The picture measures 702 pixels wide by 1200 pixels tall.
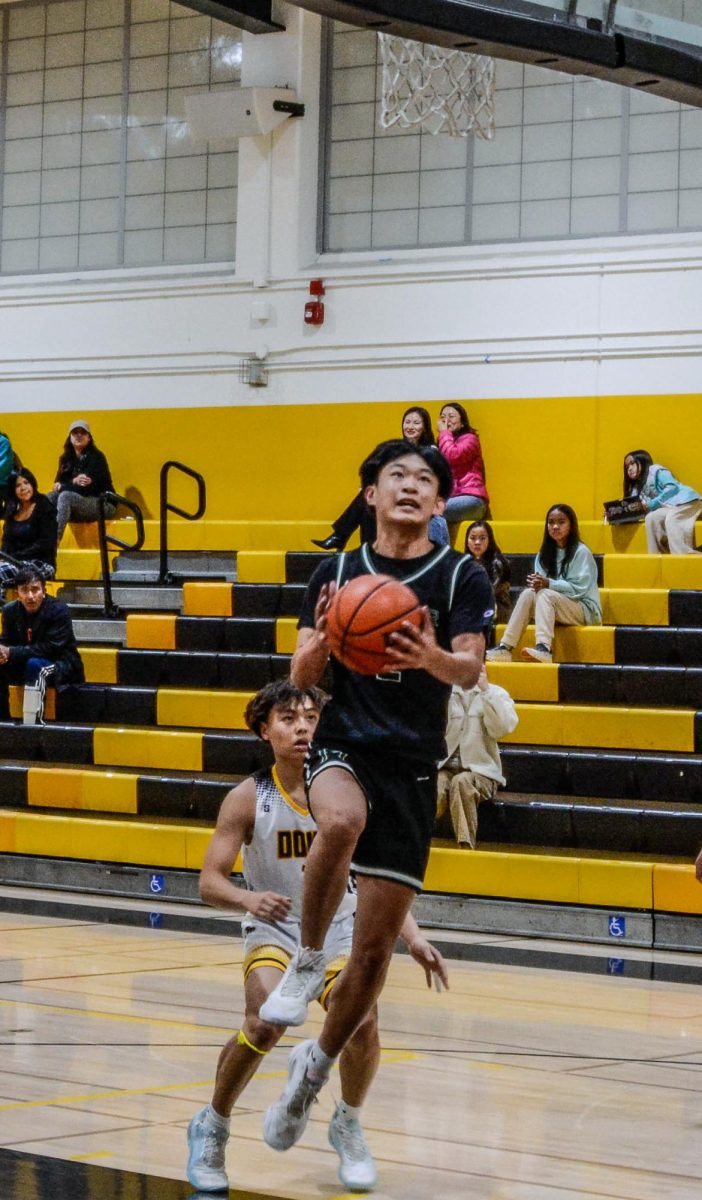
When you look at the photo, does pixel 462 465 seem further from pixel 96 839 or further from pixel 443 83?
pixel 96 839

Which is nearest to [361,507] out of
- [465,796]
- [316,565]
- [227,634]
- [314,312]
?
[316,565]

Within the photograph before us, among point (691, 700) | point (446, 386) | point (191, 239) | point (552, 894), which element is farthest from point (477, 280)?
point (552, 894)

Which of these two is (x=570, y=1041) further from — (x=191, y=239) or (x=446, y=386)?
(x=191, y=239)

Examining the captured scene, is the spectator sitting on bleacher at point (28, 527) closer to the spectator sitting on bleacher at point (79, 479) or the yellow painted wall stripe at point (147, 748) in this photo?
the spectator sitting on bleacher at point (79, 479)

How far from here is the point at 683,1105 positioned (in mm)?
4445

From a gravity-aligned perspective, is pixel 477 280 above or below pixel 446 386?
above

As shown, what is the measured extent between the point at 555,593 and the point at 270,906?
589 cm

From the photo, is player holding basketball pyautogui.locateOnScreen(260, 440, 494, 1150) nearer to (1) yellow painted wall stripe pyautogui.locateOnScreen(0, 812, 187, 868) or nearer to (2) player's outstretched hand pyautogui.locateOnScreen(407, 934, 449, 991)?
(2) player's outstretched hand pyautogui.locateOnScreen(407, 934, 449, 991)

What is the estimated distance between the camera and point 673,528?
10.5 meters

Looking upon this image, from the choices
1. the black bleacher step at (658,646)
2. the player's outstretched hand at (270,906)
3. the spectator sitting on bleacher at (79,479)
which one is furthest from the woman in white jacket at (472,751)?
the spectator sitting on bleacher at (79,479)

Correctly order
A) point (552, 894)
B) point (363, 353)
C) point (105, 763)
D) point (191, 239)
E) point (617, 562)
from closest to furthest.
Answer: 1. point (552, 894)
2. point (105, 763)
3. point (617, 562)
4. point (363, 353)
5. point (191, 239)

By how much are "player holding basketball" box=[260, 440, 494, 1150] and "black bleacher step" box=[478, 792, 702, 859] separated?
14.2 feet

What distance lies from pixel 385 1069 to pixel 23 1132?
1.27 meters

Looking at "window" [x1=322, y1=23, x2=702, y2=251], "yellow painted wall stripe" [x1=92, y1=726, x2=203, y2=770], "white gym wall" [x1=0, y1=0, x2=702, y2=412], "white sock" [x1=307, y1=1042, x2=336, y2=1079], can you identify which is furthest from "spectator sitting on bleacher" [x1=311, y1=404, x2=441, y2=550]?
A: "white sock" [x1=307, y1=1042, x2=336, y2=1079]
